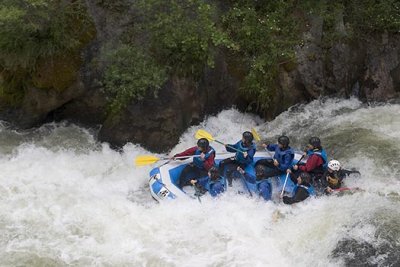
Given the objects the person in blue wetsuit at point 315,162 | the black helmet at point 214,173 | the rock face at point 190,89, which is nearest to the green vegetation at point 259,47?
the rock face at point 190,89

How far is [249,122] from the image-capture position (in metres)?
9.61

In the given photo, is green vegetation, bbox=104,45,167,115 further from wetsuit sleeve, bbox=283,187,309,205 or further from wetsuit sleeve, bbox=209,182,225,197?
wetsuit sleeve, bbox=283,187,309,205

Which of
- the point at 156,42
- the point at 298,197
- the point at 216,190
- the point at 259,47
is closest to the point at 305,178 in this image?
the point at 298,197

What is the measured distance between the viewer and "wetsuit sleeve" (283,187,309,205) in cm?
721

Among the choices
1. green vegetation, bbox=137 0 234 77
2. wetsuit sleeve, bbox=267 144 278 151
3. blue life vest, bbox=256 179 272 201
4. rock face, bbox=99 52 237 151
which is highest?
green vegetation, bbox=137 0 234 77

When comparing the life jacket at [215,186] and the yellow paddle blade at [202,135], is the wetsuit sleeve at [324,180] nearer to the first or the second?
the life jacket at [215,186]

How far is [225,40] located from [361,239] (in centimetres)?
386

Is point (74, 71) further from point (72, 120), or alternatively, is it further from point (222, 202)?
point (222, 202)

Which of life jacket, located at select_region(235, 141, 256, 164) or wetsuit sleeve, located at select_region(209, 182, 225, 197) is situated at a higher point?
life jacket, located at select_region(235, 141, 256, 164)

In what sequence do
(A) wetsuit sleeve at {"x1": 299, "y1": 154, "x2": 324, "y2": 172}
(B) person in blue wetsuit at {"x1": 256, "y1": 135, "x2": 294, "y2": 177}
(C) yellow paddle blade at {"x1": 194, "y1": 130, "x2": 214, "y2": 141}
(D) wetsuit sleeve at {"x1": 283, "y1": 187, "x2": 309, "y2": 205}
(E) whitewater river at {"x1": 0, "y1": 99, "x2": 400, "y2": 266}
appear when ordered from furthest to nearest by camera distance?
(C) yellow paddle blade at {"x1": 194, "y1": 130, "x2": 214, "y2": 141} → (B) person in blue wetsuit at {"x1": 256, "y1": 135, "x2": 294, "y2": 177} → (A) wetsuit sleeve at {"x1": 299, "y1": 154, "x2": 324, "y2": 172} → (D) wetsuit sleeve at {"x1": 283, "y1": 187, "x2": 309, "y2": 205} → (E) whitewater river at {"x1": 0, "y1": 99, "x2": 400, "y2": 266}

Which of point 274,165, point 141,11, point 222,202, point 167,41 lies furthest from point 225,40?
point 222,202

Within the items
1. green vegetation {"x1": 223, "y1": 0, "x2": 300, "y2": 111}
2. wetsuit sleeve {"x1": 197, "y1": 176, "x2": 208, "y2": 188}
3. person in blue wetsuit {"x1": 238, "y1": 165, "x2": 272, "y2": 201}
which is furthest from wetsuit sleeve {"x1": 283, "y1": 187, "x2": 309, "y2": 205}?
green vegetation {"x1": 223, "y1": 0, "x2": 300, "y2": 111}

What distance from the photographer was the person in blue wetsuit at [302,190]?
722 centimetres

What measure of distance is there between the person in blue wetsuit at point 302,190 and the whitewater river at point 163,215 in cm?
10
